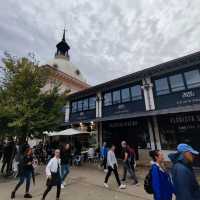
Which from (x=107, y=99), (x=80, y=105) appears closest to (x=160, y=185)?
(x=107, y=99)

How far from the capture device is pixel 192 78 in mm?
10688

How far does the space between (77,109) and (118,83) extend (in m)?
6.13

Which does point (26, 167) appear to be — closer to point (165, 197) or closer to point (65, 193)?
point (65, 193)

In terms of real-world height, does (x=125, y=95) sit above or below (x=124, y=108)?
above

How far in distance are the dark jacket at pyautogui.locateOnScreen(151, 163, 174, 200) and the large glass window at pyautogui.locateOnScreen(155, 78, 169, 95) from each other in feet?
30.1

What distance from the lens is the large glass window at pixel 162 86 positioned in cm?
1172

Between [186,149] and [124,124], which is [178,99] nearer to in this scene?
Result: [124,124]

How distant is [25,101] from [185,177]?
29.9ft

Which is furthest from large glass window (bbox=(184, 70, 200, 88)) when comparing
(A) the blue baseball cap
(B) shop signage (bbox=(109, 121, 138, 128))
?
(A) the blue baseball cap

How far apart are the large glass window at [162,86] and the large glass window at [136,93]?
4.52 feet

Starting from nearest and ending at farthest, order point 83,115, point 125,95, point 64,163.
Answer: point 64,163 < point 125,95 < point 83,115

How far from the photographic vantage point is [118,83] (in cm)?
1432

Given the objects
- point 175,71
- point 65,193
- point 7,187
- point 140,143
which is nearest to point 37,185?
point 7,187

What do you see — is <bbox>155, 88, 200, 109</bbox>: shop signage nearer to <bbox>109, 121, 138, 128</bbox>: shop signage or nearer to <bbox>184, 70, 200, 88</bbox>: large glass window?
<bbox>184, 70, 200, 88</bbox>: large glass window
